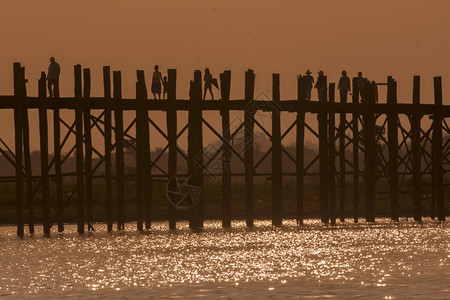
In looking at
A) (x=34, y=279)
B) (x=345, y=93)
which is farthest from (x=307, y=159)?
(x=34, y=279)

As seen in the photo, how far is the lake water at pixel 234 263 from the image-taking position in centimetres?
1950

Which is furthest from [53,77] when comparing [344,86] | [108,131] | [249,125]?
[344,86]

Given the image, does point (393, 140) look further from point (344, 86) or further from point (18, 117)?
point (18, 117)

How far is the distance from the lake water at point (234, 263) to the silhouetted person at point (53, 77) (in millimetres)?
3352

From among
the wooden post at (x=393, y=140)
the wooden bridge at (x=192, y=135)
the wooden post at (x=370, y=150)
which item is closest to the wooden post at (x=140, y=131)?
the wooden bridge at (x=192, y=135)

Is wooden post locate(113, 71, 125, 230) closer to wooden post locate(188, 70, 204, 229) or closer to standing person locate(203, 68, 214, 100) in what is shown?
wooden post locate(188, 70, 204, 229)

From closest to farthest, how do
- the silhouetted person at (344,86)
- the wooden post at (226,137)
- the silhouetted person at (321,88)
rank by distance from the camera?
the wooden post at (226,137) < the silhouetted person at (321,88) < the silhouetted person at (344,86)

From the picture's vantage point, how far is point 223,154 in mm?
32500

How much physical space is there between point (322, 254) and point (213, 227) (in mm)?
8947

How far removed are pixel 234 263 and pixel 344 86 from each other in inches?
478

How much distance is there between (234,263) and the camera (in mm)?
24125

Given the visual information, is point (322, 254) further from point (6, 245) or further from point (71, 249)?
point (6, 245)

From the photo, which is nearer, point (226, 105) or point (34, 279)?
point (34, 279)

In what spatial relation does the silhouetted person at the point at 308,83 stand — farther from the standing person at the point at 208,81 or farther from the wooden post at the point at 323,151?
the standing person at the point at 208,81
